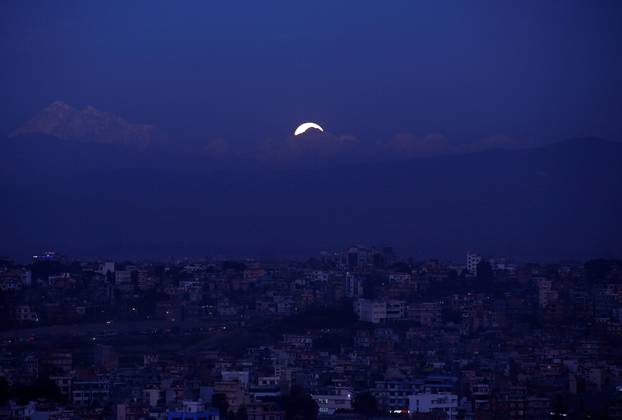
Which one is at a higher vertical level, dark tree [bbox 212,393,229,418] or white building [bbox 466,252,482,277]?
white building [bbox 466,252,482,277]

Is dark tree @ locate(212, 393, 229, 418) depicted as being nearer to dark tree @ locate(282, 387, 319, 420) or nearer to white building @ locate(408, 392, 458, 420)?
dark tree @ locate(282, 387, 319, 420)

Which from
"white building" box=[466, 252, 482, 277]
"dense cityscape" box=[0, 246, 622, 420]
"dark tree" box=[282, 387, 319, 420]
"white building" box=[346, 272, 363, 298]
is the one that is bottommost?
"dark tree" box=[282, 387, 319, 420]

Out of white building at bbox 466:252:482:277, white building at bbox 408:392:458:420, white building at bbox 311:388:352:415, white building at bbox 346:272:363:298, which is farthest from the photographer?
white building at bbox 466:252:482:277

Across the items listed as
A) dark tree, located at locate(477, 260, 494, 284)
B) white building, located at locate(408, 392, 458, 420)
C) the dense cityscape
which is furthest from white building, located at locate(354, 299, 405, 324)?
white building, located at locate(408, 392, 458, 420)

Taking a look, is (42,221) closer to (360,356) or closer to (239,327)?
(239,327)

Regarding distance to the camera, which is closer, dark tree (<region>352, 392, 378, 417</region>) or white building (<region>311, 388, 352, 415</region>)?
dark tree (<region>352, 392, 378, 417</region>)

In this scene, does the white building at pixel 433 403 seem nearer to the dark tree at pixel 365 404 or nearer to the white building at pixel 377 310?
the dark tree at pixel 365 404

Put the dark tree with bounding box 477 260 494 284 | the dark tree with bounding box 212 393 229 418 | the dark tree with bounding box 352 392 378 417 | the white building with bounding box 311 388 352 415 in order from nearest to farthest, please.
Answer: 1. the dark tree with bounding box 212 393 229 418
2. the dark tree with bounding box 352 392 378 417
3. the white building with bounding box 311 388 352 415
4. the dark tree with bounding box 477 260 494 284
